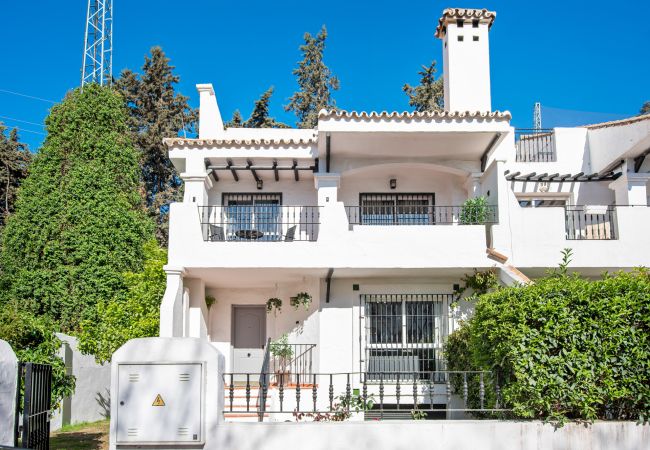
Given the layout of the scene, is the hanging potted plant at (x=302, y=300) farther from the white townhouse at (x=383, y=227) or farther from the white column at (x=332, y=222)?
the white column at (x=332, y=222)

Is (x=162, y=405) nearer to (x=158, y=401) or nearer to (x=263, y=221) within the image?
(x=158, y=401)

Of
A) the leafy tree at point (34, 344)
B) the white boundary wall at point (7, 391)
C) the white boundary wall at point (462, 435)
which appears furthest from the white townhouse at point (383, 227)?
the white boundary wall at point (7, 391)

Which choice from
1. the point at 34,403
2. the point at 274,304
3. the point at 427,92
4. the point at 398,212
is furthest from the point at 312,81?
the point at 34,403

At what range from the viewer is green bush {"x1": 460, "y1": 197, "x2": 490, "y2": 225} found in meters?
15.2

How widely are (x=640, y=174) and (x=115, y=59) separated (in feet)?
69.1

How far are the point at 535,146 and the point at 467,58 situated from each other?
3066 millimetres

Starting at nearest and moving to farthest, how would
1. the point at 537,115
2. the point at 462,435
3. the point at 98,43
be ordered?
the point at 462,435 → the point at 98,43 → the point at 537,115

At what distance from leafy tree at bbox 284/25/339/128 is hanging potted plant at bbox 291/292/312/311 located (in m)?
22.7

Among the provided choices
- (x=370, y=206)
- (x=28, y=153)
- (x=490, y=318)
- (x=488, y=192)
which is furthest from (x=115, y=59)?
(x=490, y=318)

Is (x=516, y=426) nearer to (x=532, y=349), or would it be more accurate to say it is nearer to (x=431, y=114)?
(x=532, y=349)

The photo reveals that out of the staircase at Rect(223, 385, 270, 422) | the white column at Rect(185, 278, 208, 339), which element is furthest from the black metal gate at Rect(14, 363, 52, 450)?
the white column at Rect(185, 278, 208, 339)

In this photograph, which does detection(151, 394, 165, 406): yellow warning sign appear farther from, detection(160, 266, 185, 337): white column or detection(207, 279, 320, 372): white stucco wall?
detection(207, 279, 320, 372): white stucco wall

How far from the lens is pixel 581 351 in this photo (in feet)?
30.3

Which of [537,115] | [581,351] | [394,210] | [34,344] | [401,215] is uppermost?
[537,115]
